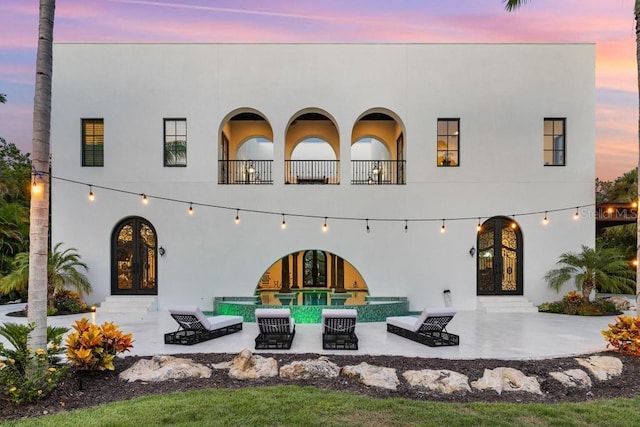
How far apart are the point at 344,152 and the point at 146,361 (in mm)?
8789

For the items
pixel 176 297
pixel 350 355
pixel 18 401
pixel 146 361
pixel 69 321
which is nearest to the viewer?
pixel 18 401

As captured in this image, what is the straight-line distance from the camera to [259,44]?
500 inches

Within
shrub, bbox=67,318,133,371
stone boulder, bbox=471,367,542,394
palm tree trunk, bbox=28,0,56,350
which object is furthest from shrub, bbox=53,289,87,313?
stone boulder, bbox=471,367,542,394

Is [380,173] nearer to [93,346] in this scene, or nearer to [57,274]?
[57,274]

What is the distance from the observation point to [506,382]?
5648 millimetres

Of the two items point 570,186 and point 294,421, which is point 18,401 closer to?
point 294,421

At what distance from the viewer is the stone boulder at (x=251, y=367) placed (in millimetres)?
5896

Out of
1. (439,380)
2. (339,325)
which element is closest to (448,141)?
(339,325)

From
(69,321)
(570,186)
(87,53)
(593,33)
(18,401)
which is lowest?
(69,321)

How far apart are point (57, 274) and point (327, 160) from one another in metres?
9.19

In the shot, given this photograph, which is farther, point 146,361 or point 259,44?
point 259,44

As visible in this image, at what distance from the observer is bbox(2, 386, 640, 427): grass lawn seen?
4297mm

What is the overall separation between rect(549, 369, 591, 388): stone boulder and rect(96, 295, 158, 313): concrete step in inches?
438

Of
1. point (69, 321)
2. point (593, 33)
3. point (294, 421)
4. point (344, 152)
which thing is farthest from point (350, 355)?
point (593, 33)
